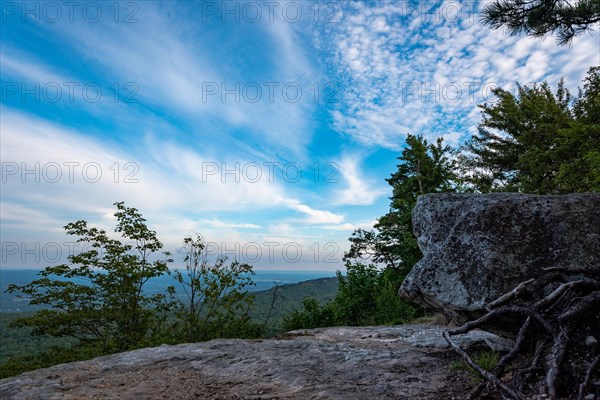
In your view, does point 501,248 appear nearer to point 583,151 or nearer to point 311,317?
point 311,317

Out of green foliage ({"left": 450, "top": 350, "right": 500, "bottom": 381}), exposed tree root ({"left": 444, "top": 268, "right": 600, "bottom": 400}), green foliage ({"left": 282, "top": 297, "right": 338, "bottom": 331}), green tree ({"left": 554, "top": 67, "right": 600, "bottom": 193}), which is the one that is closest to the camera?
exposed tree root ({"left": 444, "top": 268, "right": 600, "bottom": 400})

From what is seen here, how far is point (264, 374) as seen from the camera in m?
4.86

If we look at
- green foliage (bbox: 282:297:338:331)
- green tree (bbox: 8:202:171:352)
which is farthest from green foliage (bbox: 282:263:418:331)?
green tree (bbox: 8:202:171:352)

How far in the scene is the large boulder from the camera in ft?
13.2

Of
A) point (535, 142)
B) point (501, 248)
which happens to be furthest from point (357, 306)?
point (535, 142)

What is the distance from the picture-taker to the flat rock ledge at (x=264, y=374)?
13.3ft

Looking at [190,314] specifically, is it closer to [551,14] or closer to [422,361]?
[422,361]

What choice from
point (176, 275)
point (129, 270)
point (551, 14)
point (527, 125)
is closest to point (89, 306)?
point (129, 270)

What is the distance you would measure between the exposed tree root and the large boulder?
0.26m

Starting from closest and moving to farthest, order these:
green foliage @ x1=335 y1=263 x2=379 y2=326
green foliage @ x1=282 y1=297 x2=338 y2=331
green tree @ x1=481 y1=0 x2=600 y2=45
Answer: green tree @ x1=481 y1=0 x2=600 y2=45 → green foliage @ x1=282 y1=297 x2=338 y2=331 → green foliage @ x1=335 y1=263 x2=379 y2=326

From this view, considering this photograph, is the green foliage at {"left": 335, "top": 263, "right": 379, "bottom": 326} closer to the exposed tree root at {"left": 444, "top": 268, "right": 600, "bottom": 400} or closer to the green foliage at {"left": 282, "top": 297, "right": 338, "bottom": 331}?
the green foliage at {"left": 282, "top": 297, "right": 338, "bottom": 331}

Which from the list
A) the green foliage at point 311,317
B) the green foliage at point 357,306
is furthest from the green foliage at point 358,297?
the green foliage at point 311,317

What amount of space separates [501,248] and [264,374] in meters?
3.68

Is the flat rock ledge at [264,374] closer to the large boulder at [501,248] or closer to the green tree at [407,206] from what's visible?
the large boulder at [501,248]
